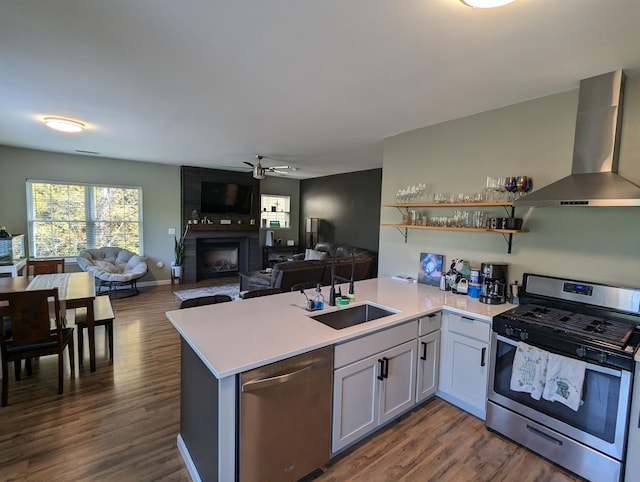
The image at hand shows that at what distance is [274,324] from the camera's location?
2.00 meters

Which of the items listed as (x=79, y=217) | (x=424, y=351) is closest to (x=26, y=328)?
(x=424, y=351)

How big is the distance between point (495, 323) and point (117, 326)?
462 centimetres

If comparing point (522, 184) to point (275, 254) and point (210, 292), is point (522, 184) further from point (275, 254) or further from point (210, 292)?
point (275, 254)

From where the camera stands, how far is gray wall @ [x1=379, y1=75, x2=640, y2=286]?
86.3 inches

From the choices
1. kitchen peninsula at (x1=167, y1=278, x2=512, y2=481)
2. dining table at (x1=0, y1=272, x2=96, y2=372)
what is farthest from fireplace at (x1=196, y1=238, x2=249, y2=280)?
kitchen peninsula at (x1=167, y1=278, x2=512, y2=481)

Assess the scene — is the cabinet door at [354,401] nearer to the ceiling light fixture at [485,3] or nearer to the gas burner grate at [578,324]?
the gas burner grate at [578,324]

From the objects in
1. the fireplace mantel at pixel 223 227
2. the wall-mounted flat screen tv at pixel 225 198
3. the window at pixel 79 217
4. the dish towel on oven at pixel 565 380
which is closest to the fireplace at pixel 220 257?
the fireplace mantel at pixel 223 227

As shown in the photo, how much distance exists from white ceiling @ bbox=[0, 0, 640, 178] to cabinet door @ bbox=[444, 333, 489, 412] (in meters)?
2.02

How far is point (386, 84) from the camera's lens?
243 cm

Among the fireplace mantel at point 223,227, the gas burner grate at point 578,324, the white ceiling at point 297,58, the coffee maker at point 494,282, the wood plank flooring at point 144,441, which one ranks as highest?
the white ceiling at point 297,58

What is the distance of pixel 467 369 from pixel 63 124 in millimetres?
4910

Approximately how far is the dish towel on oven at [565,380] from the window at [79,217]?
282 inches

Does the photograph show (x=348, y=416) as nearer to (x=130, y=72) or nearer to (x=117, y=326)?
(x=130, y=72)

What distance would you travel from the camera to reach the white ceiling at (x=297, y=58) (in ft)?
5.26
